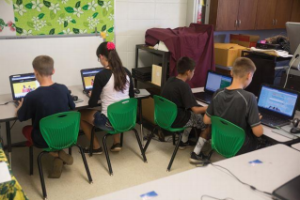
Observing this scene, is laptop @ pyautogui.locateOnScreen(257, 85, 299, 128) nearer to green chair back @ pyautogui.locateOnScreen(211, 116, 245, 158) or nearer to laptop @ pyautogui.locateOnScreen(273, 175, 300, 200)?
green chair back @ pyautogui.locateOnScreen(211, 116, 245, 158)

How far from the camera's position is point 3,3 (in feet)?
9.45

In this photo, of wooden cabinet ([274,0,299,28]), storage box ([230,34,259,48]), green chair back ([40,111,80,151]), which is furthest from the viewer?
wooden cabinet ([274,0,299,28])

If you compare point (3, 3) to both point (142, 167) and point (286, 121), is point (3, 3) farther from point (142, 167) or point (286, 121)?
point (286, 121)

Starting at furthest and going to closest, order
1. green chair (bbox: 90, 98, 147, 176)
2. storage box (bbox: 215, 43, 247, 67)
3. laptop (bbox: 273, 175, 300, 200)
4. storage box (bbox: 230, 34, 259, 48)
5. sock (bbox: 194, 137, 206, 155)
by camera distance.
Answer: storage box (bbox: 230, 34, 259, 48) < storage box (bbox: 215, 43, 247, 67) < sock (bbox: 194, 137, 206, 155) < green chair (bbox: 90, 98, 147, 176) < laptop (bbox: 273, 175, 300, 200)

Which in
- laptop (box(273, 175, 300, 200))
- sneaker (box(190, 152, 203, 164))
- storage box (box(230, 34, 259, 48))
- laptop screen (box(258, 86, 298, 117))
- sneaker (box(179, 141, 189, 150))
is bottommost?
sneaker (box(179, 141, 189, 150))

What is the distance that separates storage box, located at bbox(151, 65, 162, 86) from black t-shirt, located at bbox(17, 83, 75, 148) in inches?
52.1

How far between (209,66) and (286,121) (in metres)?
1.43

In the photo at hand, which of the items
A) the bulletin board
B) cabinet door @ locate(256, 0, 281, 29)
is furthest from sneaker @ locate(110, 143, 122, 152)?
cabinet door @ locate(256, 0, 281, 29)

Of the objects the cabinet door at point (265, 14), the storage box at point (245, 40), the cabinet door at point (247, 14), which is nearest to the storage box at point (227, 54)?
the storage box at point (245, 40)

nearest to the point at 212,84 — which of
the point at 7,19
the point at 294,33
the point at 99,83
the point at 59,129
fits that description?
the point at 294,33

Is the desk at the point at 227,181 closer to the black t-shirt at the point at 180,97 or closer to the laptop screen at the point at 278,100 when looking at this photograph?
the laptop screen at the point at 278,100

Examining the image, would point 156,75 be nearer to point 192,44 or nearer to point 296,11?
point 192,44

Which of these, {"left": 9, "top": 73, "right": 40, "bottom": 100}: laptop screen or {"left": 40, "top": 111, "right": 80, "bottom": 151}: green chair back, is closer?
{"left": 40, "top": 111, "right": 80, "bottom": 151}: green chair back

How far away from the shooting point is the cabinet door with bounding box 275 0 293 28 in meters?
4.55
